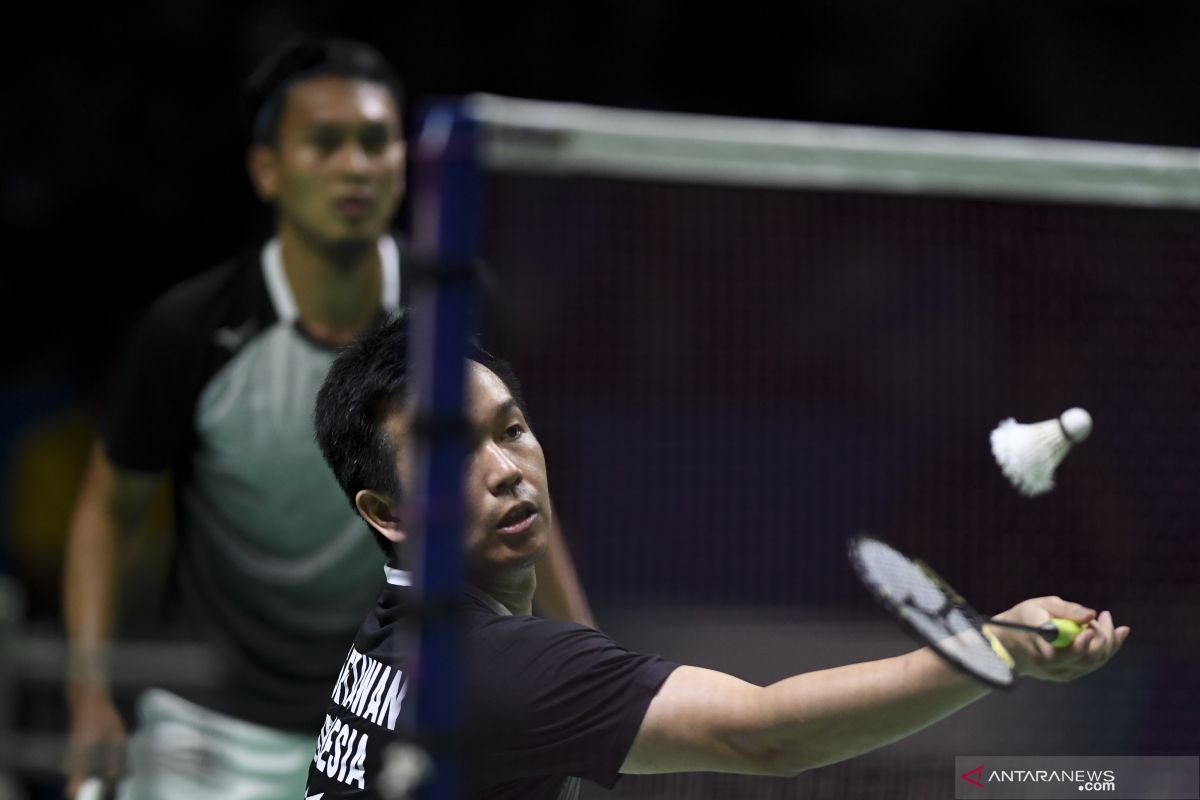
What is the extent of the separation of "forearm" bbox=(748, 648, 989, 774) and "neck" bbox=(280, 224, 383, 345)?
239cm

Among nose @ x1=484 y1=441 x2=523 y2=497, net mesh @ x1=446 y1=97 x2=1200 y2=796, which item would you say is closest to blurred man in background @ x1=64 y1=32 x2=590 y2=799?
net mesh @ x1=446 y1=97 x2=1200 y2=796

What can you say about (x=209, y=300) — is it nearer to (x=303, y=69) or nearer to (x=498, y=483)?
(x=303, y=69)

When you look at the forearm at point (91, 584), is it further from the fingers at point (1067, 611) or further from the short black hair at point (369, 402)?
the fingers at point (1067, 611)

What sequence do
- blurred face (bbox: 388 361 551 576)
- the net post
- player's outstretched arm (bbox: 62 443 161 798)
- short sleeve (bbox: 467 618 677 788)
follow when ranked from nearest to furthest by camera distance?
the net post < short sleeve (bbox: 467 618 677 788) < blurred face (bbox: 388 361 551 576) < player's outstretched arm (bbox: 62 443 161 798)

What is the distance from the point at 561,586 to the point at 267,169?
1.84m

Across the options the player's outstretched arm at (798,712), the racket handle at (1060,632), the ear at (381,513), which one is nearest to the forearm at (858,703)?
the player's outstretched arm at (798,712)

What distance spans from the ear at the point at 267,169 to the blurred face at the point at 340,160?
0.05 m

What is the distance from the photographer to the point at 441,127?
2406 millimetres

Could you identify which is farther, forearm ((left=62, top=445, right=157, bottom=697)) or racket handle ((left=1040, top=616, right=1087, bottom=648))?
forearm ((left=62, top=445, right=157, bottom=697))

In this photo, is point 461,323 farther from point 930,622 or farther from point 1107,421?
point 1107,421

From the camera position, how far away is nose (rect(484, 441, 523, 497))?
105 inches

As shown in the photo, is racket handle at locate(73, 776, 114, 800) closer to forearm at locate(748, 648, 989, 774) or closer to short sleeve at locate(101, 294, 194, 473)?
short sleeve at locate(101, 294, 194, 473)

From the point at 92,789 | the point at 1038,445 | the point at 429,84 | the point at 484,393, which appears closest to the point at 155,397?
the point at 92,789

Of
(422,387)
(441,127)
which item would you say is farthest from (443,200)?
(422,387)
